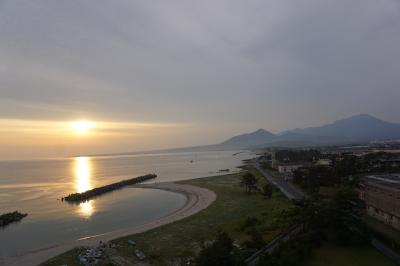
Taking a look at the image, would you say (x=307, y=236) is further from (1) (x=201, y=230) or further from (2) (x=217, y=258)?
(1) (x=201, y=230)

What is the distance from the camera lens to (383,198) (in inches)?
1133

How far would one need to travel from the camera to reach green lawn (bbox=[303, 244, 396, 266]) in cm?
2004

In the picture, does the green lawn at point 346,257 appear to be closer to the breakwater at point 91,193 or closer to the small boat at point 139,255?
the small boat at point 139,255

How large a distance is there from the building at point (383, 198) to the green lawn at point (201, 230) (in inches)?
321

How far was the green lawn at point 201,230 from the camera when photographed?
24797 millimetres

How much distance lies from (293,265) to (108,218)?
26.7 metres

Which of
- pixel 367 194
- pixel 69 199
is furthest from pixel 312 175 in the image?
pixel 69 199

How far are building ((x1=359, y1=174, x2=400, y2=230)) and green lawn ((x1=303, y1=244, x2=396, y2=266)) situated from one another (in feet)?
20.9

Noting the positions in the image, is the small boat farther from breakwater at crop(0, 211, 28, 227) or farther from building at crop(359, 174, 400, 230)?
breakwater at crop(0, 211, 28, 227)

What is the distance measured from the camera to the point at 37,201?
54.6 meters

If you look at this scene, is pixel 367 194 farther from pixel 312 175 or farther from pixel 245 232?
pixel 312 175

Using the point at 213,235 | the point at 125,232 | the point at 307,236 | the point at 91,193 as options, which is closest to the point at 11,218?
the point at 125,232

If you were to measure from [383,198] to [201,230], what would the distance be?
15791 millimetres

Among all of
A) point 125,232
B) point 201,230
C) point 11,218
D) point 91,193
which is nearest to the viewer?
point 201,230
